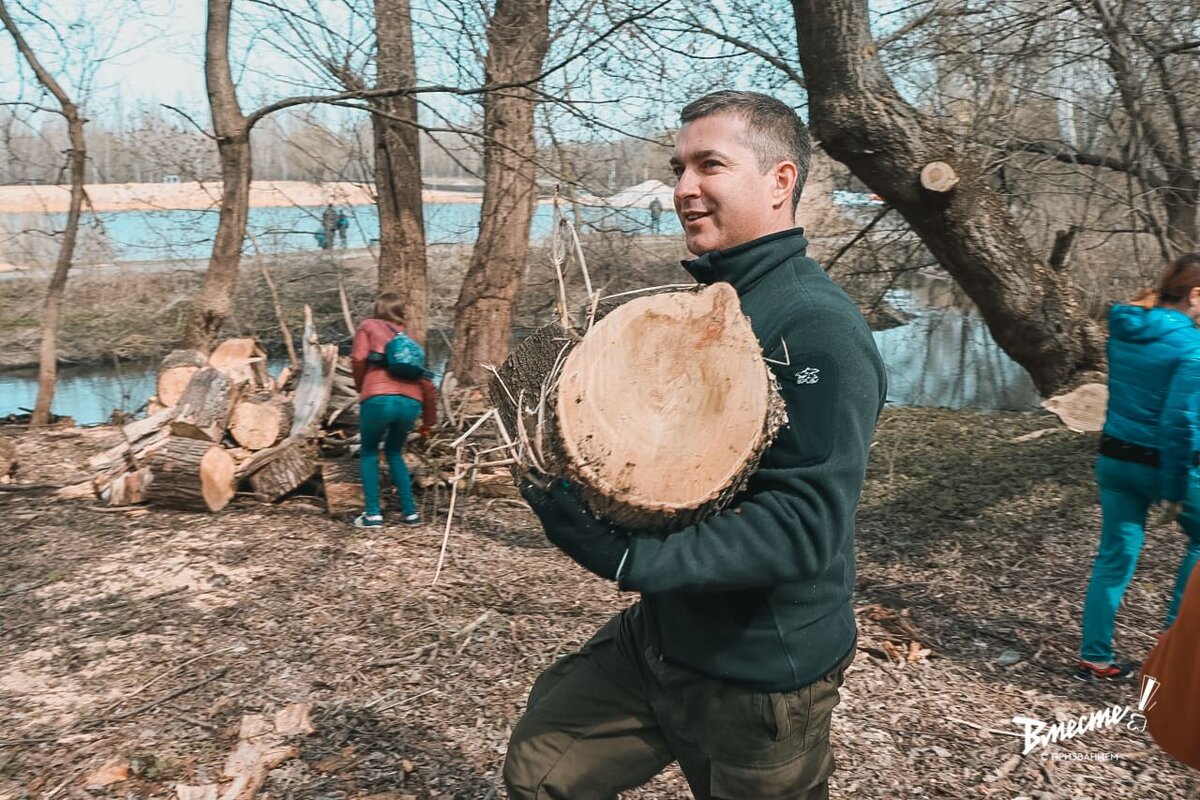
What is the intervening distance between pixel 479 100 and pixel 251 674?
552cm

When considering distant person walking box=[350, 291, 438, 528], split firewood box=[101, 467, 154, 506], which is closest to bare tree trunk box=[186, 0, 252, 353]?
split firewood box=[101, 467, 154, 506]

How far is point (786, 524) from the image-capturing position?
1573 millimetres

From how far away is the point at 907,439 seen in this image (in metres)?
8.21

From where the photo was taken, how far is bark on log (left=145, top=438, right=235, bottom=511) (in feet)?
20.6

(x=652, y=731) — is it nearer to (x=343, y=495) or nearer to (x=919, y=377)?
(x=343, y=495)

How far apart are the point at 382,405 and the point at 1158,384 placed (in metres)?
4.09

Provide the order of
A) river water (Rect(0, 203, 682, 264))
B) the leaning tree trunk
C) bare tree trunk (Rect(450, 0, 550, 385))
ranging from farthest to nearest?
river water (Rect(0, 203, 682, 264)), bare tree trunk (Rect(450, 0, 550, 385)), the leaning tree trunk

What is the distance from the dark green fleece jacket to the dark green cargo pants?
0.18 feet

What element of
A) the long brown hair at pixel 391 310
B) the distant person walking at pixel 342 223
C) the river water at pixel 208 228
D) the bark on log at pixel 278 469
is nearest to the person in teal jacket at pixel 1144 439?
the long brown hair at pixel 391 310

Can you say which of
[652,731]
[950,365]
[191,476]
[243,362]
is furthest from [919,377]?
[652,731]

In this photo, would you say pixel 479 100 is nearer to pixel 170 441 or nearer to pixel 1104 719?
pixel 170 441

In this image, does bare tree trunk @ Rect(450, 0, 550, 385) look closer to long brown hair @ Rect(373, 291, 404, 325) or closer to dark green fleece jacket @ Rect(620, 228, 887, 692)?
long brown hair @ Rect(373, 291, 404, 325)

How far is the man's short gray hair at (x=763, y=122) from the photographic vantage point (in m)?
1.77

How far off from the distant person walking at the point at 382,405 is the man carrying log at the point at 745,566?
3.96 metres
